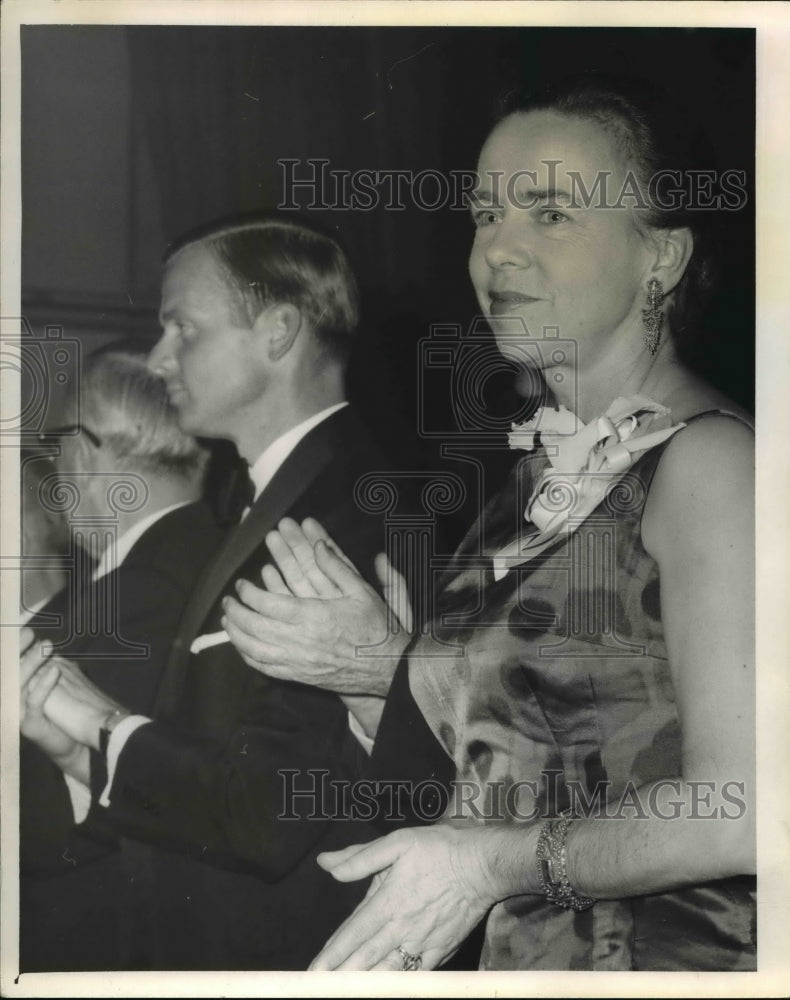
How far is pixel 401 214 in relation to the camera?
2.04 m

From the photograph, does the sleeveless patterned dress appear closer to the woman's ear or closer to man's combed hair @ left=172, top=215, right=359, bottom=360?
the woman's ear

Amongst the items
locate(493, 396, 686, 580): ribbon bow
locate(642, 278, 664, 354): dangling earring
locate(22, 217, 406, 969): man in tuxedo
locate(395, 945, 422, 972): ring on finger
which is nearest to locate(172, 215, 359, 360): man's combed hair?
locate(22, 217, 406, 969): man in tuxedo

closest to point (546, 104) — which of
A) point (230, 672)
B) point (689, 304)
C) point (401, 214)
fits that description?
point (401, 214)

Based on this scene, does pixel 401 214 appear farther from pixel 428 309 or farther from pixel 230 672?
pixel 230 672

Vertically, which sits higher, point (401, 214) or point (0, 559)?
point (401, 214)

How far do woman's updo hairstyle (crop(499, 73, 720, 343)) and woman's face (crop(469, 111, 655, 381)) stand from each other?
3cm

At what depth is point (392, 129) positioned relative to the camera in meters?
2.05

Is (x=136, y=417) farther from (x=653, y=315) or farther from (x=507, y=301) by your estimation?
(x=653, y=315)

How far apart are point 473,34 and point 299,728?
142 centimetres

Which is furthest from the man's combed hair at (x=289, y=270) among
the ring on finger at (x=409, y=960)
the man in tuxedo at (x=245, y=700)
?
the ring on finger at (x=409, y=960)

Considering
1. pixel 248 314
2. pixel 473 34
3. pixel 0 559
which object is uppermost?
pixel 473 34
